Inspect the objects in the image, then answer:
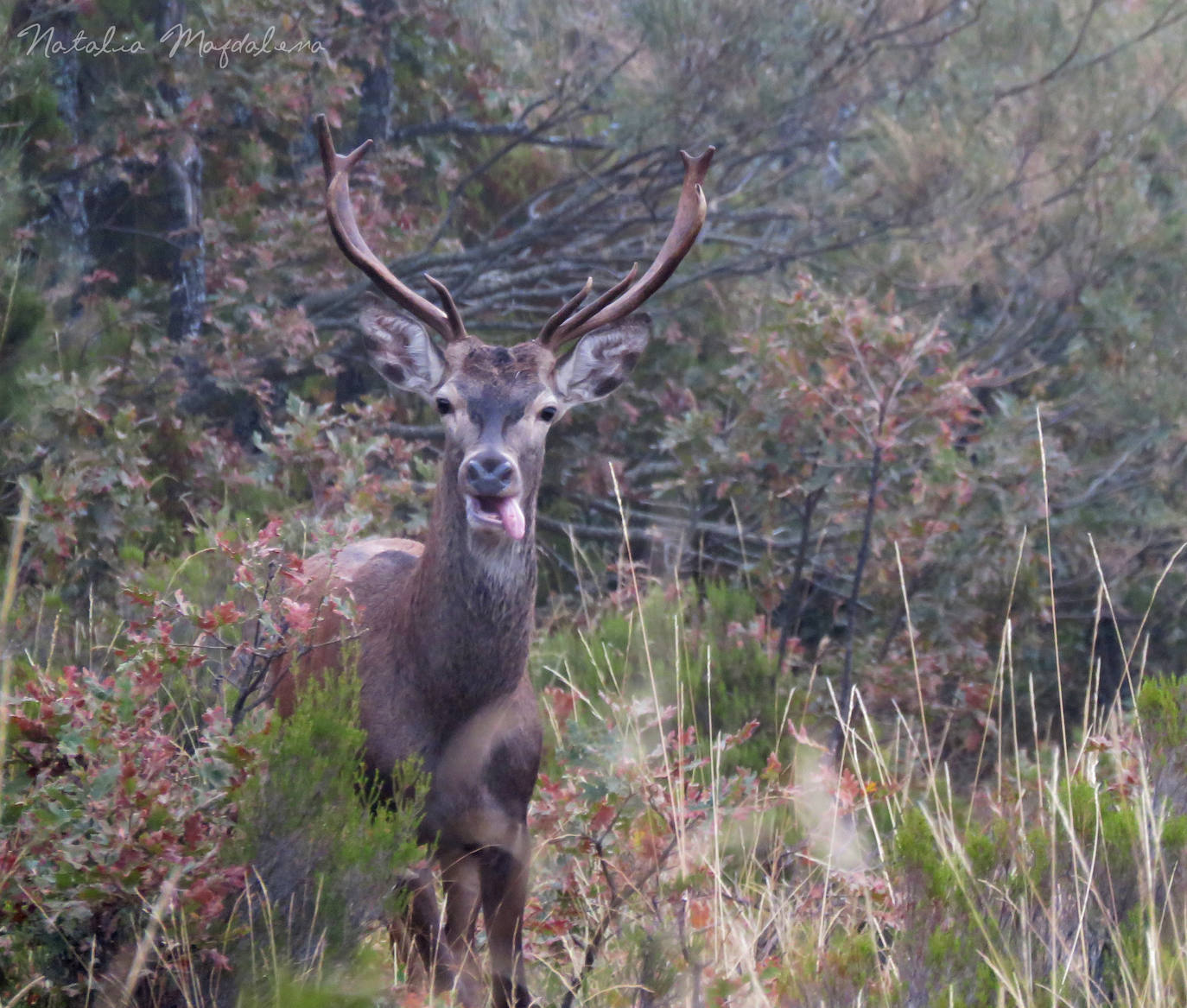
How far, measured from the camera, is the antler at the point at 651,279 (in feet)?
16.0

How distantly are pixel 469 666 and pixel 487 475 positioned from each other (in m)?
0.54

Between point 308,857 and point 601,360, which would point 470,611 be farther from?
point 601,360

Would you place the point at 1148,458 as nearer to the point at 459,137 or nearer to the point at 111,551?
the point at 459,137

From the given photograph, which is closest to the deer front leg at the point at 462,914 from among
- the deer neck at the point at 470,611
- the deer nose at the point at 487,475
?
the deer neck at the point at 470,611

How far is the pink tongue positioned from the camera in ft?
14.1

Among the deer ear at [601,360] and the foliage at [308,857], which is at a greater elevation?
the deer ear at [601,360]

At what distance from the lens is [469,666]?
434 centimetres

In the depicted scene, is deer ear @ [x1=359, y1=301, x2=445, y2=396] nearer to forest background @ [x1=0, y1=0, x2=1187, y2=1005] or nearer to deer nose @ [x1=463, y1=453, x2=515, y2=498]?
forest background @ [x1=0, y1=0, x2=1187, y2=1005]

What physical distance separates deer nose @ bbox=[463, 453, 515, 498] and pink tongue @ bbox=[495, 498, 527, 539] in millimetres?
52

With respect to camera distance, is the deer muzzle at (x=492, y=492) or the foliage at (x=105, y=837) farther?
the deer muzzle at (x=492, y=492)

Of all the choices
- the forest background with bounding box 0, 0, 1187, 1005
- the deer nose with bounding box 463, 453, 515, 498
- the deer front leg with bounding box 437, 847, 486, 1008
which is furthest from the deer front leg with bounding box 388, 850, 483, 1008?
the deer nose with bounding box 463, 453, 515, 498

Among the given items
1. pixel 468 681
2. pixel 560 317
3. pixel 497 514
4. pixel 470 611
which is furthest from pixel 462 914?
pixel 560 317

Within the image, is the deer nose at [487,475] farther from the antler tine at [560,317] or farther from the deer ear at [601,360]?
the deer ear at [601,360]

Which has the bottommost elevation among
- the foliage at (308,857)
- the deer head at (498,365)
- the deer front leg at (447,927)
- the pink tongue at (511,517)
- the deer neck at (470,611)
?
the deer front leg at (447,927)
